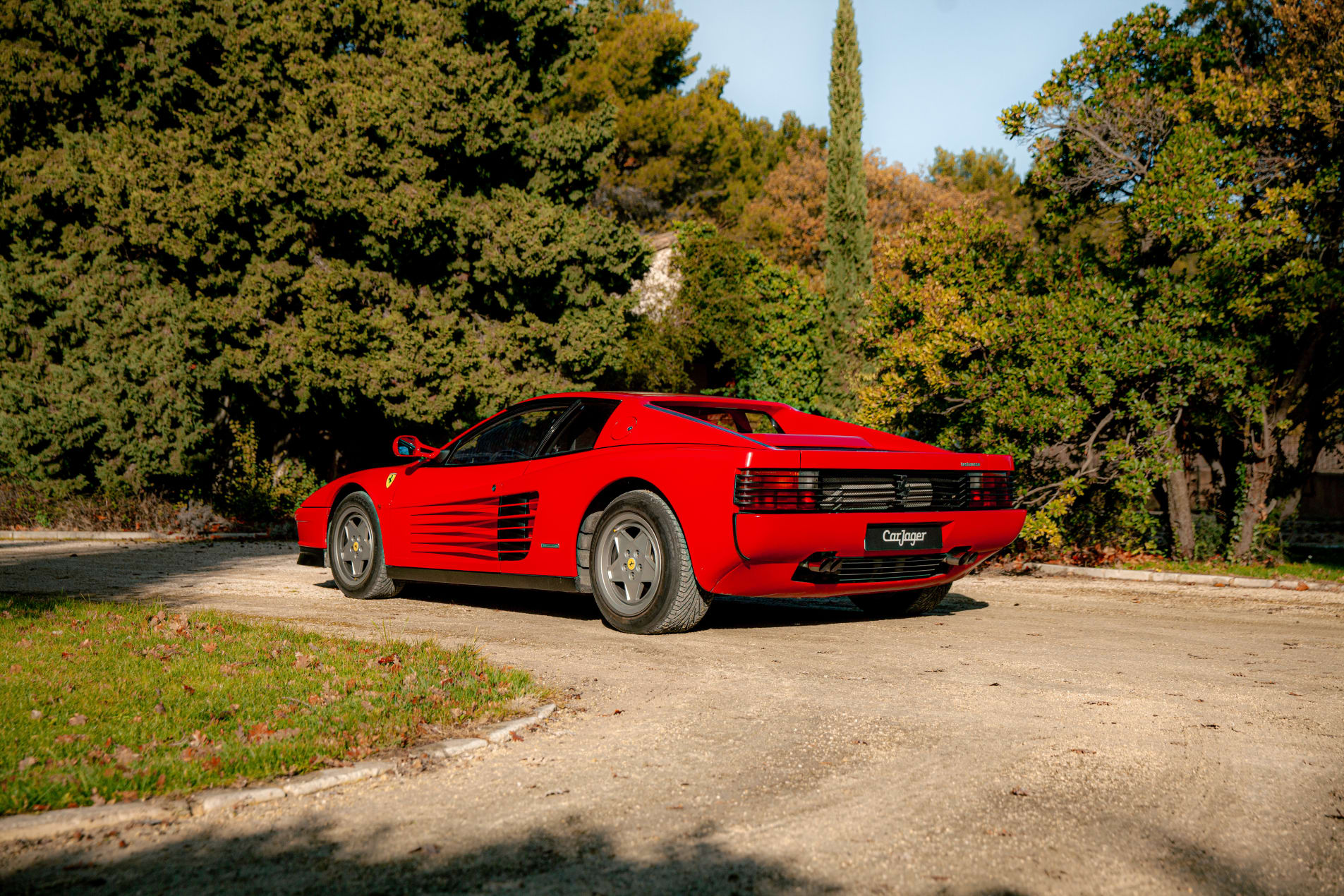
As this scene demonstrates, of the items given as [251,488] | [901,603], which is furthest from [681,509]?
[251,488]

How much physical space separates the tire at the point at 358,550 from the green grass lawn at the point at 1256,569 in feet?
26.2

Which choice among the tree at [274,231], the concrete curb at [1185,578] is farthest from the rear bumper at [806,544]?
the tree at [274,231]

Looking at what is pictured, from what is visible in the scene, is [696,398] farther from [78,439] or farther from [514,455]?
[78,439]

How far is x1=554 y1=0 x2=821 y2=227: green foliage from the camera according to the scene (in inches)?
1377

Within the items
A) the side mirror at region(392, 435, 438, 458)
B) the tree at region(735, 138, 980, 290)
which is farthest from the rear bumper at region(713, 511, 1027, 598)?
the tree at region(735, 138, 980, 290)

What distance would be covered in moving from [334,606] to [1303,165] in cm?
1129

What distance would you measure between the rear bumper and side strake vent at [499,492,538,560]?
5.39 feet

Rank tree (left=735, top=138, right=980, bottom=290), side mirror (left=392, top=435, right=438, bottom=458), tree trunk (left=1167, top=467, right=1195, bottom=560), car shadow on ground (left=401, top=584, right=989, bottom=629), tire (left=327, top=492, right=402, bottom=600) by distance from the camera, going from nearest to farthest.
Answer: car shadow on ground (left=401, top=584, right=989, bottom=629) → side mirror (left=392, top=435, right=438, bottom=458) → tire (left=327, top=492, right=402, bottom=600) → tree trunk (left=1167, top=467, right=1195, bottom=560) → tree (left=735, top=138, right=980, bottom=290)

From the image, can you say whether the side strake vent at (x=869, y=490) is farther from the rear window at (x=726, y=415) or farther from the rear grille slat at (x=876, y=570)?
the rear window at (x=726, y=415)

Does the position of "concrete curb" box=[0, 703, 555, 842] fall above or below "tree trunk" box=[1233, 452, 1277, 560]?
below

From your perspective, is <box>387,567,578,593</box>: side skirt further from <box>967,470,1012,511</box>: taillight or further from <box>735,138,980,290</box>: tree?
<box>735,138,980,290</box>: tree

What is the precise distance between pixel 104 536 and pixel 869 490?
12.4 metres

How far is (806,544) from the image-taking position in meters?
5.89

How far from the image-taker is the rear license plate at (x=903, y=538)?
243 inches
